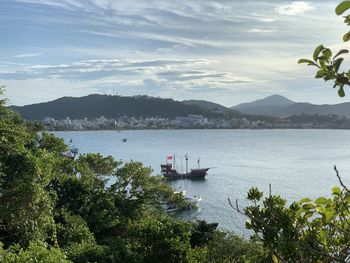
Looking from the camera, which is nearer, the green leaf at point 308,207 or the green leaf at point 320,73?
the green leaf at point 320,73

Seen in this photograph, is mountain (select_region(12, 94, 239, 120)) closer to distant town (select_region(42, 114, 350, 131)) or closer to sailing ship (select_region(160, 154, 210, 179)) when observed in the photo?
distant town (select_region(42, 114, 350, 131))

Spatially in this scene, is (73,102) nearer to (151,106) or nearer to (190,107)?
(151,106)

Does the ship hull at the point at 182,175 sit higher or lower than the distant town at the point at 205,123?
lower

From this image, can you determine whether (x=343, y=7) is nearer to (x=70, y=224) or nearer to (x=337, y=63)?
(x=337, y=63)

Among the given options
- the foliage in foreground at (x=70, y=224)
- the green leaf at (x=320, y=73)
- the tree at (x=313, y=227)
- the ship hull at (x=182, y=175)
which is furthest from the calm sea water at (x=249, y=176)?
the green leaf at (x=320, y=73)

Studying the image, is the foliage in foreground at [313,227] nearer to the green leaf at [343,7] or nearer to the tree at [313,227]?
the tree at [313,227]

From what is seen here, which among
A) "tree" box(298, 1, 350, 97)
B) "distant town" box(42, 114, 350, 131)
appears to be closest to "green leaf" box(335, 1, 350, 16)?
"tree" box(298, 1, 350, 97)
